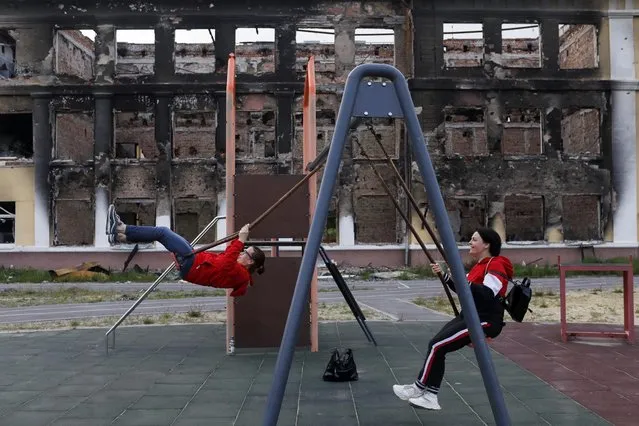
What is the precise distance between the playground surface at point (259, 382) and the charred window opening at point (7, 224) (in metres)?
17.8

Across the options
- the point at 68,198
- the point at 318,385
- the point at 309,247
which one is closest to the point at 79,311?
the point at 318,385

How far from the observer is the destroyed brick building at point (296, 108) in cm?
2527

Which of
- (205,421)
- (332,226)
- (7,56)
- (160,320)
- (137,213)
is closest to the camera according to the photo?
(205,421)

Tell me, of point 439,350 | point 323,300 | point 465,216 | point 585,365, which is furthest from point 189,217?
point 439,350

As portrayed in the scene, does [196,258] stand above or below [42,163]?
below

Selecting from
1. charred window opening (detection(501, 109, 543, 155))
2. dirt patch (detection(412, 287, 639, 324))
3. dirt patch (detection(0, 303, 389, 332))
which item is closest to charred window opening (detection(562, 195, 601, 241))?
charred window opening (detection(501, 109, 543, 155))

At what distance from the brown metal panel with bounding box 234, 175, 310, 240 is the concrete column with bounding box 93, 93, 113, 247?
18.9 m

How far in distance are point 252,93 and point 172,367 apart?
20.0m

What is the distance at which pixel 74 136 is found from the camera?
26500 millimetres

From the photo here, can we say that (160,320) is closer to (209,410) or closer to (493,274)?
(209,410)

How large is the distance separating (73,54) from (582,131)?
74.8ft

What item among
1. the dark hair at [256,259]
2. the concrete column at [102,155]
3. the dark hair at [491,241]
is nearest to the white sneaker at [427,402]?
the dark hair at [491,241]

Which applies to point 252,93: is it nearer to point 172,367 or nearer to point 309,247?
point 172,367

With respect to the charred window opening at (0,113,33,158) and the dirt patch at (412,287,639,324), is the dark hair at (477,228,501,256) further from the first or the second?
the charred window opening at (0,113,33,158)
